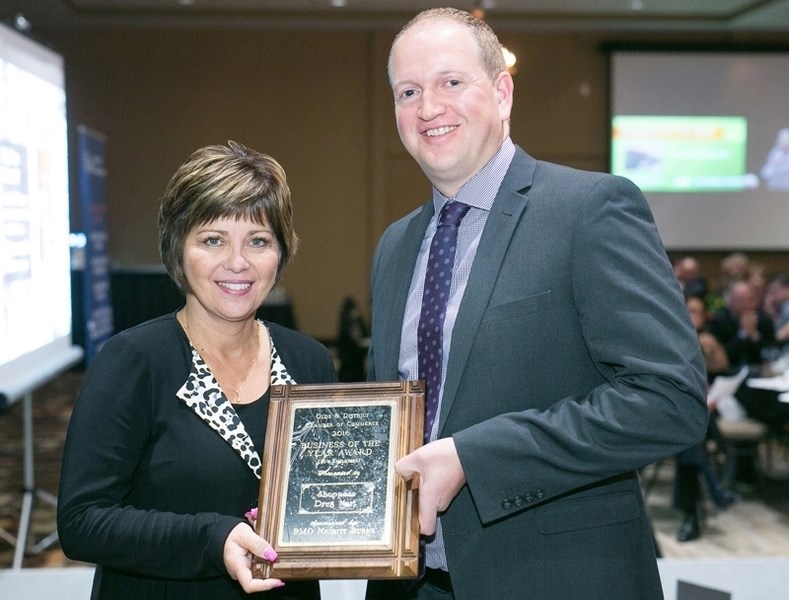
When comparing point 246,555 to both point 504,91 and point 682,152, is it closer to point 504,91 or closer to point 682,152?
point 504,91

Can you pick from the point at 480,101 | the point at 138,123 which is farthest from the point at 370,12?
the point at 480,101

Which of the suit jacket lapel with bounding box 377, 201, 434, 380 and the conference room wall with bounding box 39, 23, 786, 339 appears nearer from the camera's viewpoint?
the suit jacket lapel with bounding box 377, 201, 434, 380

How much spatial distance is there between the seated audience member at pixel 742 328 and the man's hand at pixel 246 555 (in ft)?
20.9

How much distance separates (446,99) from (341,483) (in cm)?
76

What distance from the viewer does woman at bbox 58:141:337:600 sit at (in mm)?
1604

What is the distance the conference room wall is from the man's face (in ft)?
34.1

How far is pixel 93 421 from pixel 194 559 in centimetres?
32

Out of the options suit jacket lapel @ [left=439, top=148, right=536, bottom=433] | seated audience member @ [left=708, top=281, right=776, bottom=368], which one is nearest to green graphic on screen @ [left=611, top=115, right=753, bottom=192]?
seated audience member @ [left=708, top=281, right=776, bottom=368]

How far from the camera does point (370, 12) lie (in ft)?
37.1

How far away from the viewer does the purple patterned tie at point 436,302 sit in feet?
5.56

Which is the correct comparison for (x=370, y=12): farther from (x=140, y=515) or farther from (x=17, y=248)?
(x=140, y=515)

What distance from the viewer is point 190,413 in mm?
1735

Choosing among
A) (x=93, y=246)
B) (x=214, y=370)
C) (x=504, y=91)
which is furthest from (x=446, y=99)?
(x=93, y=246)

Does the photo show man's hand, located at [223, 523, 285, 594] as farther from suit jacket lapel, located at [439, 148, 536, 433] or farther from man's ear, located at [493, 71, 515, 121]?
man's ear, located at [493, 71, 515, 121]
